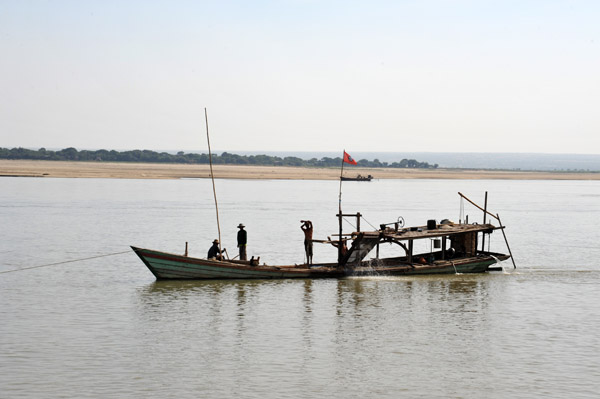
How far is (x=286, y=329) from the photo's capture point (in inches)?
815

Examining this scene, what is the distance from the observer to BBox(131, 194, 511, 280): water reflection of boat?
26750 millimetres

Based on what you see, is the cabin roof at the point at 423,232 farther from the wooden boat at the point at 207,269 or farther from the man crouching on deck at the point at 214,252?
the man crouching on deck at the point at 214,252

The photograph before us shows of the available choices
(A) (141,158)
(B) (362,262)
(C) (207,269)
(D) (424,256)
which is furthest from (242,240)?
(A) (141,158)

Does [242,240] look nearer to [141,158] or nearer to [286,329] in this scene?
[286,329]

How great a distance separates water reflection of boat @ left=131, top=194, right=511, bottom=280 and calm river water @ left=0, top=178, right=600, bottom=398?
0.42 meters

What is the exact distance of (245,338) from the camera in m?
→ 19.6

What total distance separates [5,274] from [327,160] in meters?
163

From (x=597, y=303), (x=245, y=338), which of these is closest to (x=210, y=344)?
(x=245, y=338)

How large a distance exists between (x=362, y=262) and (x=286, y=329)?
896 centimetres

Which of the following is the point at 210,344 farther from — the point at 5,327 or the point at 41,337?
the point at 5,327

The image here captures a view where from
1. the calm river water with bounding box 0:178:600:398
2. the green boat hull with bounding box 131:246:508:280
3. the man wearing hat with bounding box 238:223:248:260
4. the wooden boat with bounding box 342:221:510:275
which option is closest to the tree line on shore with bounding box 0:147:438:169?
the calm river water with bounding box 0:178:600:398

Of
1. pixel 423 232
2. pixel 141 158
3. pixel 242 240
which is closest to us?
pixel 242 240

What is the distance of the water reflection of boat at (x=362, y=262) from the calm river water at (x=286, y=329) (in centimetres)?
42

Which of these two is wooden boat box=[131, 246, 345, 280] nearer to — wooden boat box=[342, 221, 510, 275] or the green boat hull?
the green boat hull
